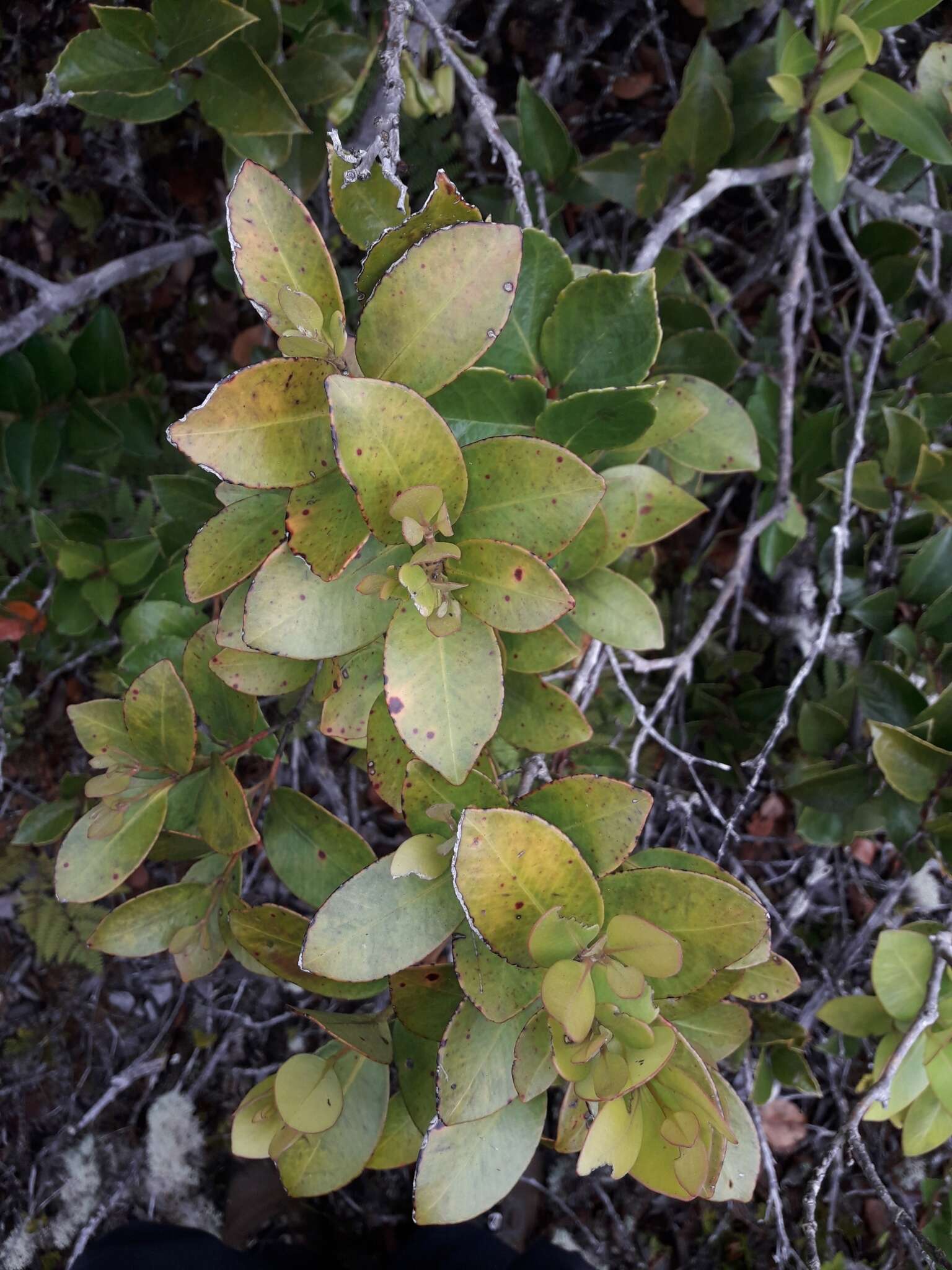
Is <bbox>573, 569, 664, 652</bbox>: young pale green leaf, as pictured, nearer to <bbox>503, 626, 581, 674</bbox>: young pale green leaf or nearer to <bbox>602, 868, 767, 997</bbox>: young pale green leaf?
<bbox>503, 626, 581, 674</bbox>: young pale green leaf

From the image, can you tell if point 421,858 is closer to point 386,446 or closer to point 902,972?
point 386,446

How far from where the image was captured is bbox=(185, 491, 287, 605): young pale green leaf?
3.17ft

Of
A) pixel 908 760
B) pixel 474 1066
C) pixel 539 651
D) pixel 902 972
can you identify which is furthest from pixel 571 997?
pixel 908 760

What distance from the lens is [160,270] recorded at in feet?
8.46

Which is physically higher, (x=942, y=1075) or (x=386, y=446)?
(x=386, y=446)

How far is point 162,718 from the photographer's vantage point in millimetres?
1101

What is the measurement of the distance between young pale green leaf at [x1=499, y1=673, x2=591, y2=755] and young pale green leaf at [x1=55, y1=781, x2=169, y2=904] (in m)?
0.48

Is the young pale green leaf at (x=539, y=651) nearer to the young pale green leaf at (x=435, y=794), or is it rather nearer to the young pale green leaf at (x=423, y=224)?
the young pale green leaf at (x=435, y=794)

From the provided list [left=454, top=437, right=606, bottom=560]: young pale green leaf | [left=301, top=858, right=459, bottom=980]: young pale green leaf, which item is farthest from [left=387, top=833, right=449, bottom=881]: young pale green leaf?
[left=454, top=437, right=606, bottom=560]: young pale green leaf

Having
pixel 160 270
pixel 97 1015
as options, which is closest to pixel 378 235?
pixel 160 270

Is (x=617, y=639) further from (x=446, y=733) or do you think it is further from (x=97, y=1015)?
(x=97, y=1015)

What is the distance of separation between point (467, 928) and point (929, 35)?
228 cm

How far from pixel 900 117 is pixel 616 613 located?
0.93 m

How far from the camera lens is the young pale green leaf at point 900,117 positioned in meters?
1.33
